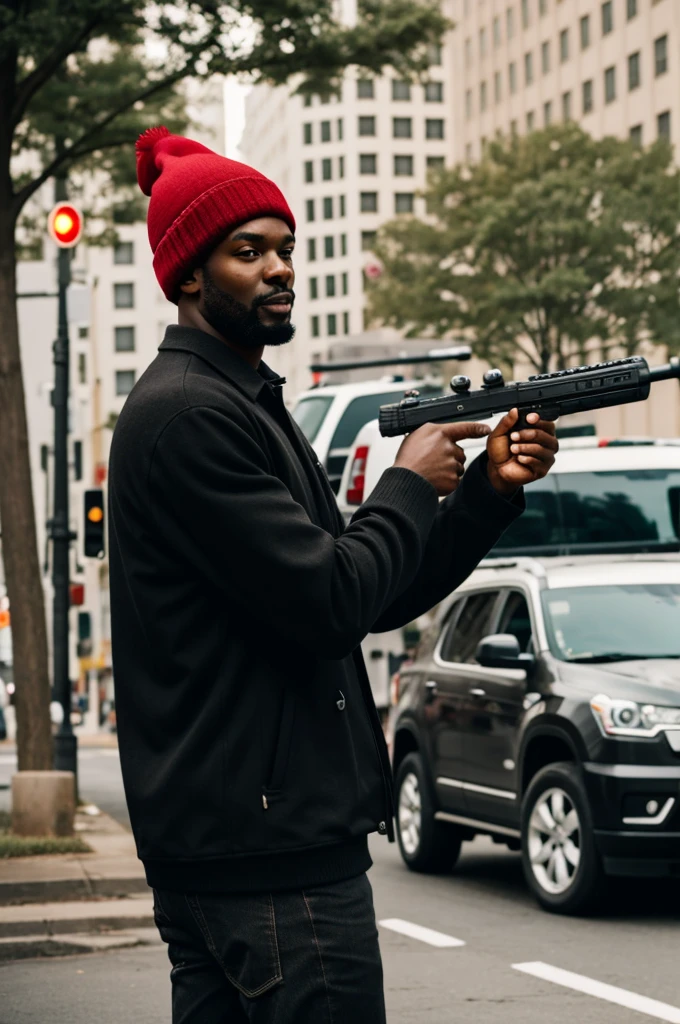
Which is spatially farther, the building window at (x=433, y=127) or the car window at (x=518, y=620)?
the building window at (x=433, y=127)

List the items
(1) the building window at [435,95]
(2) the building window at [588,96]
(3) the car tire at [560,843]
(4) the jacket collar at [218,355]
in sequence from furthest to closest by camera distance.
→ (1) the building window at [435,95] → (2) the building window at [588,96] → (3) the car tire at [560,843] → (4) the jacket collar at [218,355]

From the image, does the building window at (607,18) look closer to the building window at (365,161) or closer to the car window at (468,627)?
the building window at (365,161)

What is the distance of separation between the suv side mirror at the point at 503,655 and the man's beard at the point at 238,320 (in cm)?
738

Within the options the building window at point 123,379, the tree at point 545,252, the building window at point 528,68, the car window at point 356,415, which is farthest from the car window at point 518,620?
the building window at point 123,379

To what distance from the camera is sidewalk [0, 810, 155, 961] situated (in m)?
9.02

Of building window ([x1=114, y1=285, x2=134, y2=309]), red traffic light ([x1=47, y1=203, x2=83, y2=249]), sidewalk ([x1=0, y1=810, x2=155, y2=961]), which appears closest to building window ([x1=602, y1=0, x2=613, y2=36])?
building window ([x1=114, y1=285, x2=134, y2=309])

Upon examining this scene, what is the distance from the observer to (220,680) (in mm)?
2646

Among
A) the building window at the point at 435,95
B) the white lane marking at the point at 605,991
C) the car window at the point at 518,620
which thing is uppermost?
the building window at the point at 435,95

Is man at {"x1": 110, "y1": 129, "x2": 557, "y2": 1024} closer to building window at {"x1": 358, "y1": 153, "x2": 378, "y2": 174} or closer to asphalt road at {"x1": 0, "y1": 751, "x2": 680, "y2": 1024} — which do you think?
asphalt road at {"x1": 0, "y1": 751, "x2": 680, "y2": 1024}

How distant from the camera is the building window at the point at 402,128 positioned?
11506 centimetres

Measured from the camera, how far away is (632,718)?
9.27 m

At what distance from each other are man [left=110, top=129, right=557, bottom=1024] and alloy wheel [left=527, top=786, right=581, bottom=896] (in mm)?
6796

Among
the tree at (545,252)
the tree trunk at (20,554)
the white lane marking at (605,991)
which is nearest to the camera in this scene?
the white lane marking at (605,991)

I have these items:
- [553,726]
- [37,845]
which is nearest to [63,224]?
[37,845]
